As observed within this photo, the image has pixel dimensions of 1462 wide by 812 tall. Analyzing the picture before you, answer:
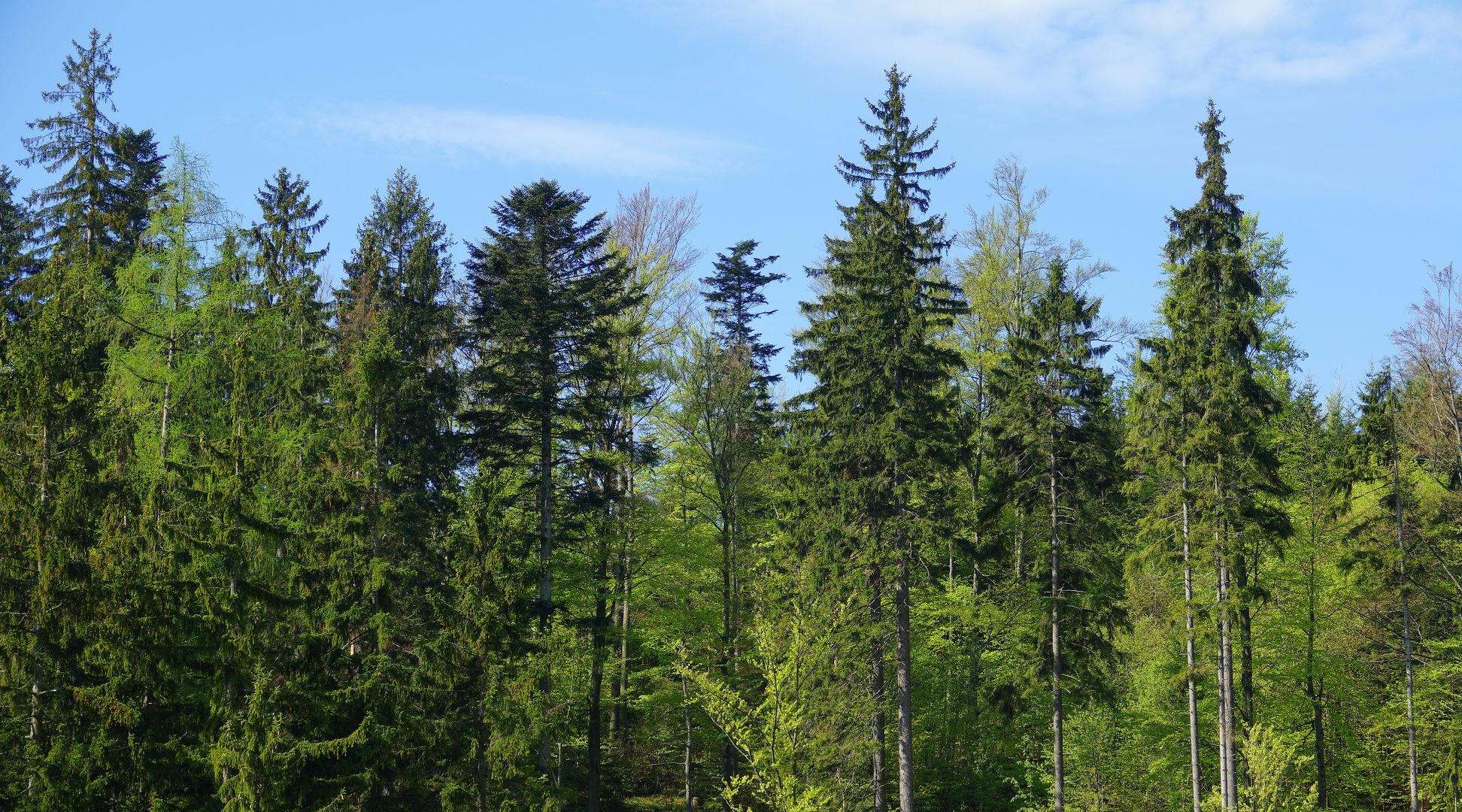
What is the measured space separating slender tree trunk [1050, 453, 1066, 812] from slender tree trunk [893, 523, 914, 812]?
345cm

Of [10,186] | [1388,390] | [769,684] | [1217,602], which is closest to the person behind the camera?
[769,684]

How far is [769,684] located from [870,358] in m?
10.0

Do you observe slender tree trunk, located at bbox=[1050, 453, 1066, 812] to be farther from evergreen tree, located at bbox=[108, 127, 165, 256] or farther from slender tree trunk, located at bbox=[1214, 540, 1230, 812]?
evergreen tree, located at bbox=[108, 127, 165, 256]

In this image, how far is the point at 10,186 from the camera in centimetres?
4156

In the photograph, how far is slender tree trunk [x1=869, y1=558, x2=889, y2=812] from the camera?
2700cm

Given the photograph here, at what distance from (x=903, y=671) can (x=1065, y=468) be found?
637 centimetres

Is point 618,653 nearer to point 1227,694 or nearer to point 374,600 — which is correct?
point 374,600

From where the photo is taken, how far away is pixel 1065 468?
29281 millimetres

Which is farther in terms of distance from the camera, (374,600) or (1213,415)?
(1213,415)

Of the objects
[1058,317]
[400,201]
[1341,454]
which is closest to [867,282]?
[1058,317]

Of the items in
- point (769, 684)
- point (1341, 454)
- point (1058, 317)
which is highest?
point (1058, 317)

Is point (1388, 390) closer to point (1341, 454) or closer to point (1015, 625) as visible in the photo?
point (1341, 454)

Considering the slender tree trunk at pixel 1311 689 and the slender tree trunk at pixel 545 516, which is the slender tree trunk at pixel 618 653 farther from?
the slender tree trunk at pixel 1311 689

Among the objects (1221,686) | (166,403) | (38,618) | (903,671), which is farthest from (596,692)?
(1221,686)
